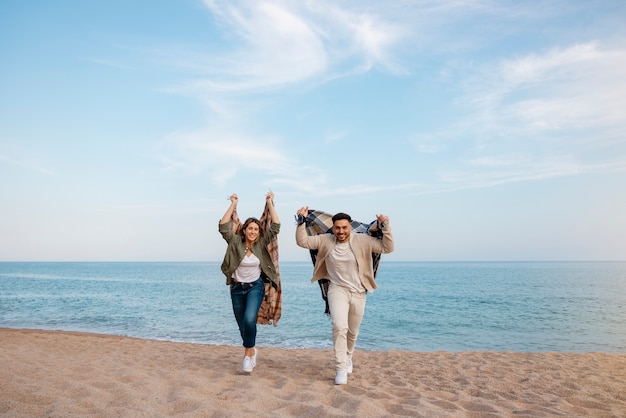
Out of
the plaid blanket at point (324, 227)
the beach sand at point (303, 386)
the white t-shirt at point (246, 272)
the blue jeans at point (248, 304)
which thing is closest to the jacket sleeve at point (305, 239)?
the plaid blanket at point (324, 227)

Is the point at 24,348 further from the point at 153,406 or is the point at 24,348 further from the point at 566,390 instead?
the point at 566,390

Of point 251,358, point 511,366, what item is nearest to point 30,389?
point 251,358

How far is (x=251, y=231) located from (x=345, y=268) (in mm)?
1468

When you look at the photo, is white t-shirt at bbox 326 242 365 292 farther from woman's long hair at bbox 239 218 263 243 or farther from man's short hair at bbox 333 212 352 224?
woman's long hair at bbox 239 218 263 243

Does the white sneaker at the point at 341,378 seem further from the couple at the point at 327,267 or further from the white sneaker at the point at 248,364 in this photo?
the white sneaker at the point at 248,364

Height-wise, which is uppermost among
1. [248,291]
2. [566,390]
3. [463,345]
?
[248,291]

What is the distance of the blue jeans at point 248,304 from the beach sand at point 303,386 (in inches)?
22.9

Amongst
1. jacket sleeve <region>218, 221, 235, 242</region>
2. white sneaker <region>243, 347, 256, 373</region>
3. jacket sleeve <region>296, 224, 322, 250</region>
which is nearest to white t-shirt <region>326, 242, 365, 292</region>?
jacket sleeve <region>296, 224, 322, 250</region>

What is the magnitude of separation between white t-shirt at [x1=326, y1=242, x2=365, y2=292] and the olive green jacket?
104 cm

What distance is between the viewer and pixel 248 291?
6.52 meters

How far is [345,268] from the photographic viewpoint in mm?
6070

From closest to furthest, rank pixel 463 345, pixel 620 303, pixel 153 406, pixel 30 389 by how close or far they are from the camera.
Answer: pixel 153 406
pixel 30 389
pixel 463 345
pixel 620 303

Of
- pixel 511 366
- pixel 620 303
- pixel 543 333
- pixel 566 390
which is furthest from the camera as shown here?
pixel 620 303

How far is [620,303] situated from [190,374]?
2820 cm
